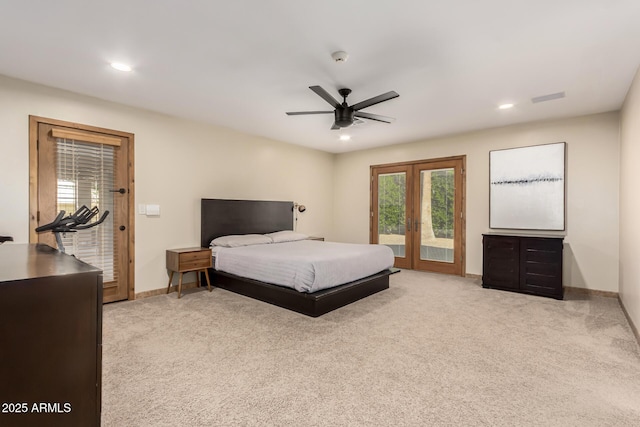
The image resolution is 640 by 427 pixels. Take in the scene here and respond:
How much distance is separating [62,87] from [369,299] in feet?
14.5

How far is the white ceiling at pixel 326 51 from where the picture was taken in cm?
221

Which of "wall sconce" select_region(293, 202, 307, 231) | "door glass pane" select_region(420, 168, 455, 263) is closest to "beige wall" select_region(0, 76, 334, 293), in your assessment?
"wall sconce" select_region(293, 202, 307, 231)

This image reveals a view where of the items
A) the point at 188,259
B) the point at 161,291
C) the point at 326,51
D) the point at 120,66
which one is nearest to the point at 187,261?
the point at 188,259

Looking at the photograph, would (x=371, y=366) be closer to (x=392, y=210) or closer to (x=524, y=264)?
(x=524, y=264)

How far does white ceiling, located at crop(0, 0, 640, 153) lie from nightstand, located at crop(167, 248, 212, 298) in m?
1.97

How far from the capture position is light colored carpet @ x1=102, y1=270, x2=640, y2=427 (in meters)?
1.86

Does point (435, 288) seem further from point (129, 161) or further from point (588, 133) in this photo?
point (129, 161)

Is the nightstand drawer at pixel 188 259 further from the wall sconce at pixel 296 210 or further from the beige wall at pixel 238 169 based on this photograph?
the wall sconce at pixel 296 210

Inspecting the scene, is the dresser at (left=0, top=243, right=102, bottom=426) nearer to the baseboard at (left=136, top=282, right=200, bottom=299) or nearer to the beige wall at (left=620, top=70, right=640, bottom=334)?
the baseboard at (left=136, top=282, right=200, bottom=299)

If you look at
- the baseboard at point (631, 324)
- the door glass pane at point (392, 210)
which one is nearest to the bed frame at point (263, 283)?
the door glass pane at point (392, 210)

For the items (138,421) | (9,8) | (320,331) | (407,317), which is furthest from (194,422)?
(9,8)

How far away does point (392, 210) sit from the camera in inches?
263

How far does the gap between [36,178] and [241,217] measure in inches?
107

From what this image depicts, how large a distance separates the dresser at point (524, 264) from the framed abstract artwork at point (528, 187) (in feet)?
1.37
